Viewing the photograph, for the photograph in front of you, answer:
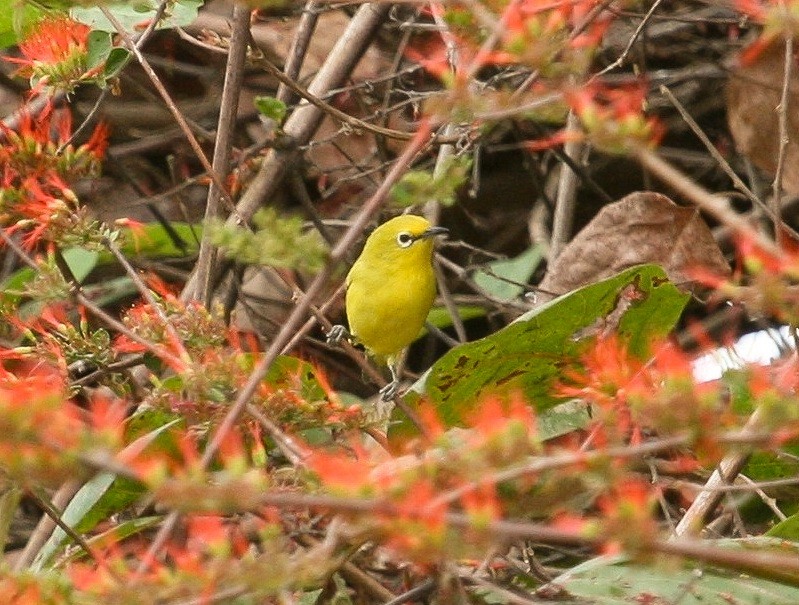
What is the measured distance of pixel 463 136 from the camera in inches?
132

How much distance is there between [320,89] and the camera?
4.39 m

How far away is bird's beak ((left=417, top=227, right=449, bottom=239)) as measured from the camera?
15.1 feet

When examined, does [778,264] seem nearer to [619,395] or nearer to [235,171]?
[619,395]

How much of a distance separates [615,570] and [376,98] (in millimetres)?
2878

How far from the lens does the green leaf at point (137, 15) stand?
3512mm

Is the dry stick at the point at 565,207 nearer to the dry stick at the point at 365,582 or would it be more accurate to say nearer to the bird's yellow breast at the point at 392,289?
the bird's yellow breast at the point at 392,289

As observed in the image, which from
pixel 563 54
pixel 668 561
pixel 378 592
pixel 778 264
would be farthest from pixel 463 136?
pixel 668 561

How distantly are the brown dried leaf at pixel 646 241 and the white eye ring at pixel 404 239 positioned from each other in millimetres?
882

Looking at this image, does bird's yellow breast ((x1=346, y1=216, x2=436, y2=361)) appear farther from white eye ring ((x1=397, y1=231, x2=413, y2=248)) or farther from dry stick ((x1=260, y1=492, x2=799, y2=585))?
dry stick ((x1=260, y1=492, x2=799, y2=585))

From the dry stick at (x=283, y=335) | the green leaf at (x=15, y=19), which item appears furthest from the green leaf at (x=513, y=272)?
the dry stick at (x=283, y=335)

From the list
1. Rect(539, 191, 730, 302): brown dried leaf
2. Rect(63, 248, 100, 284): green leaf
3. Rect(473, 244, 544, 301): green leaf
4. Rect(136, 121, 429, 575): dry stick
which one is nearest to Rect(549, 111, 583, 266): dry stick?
Rect(473, 244, 544, 301): green leaf

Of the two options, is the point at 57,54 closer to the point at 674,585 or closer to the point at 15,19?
the point at 15,19

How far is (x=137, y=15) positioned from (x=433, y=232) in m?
1.37

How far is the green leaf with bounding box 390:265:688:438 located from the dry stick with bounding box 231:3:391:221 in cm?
117
